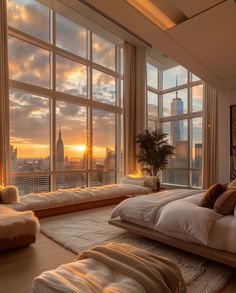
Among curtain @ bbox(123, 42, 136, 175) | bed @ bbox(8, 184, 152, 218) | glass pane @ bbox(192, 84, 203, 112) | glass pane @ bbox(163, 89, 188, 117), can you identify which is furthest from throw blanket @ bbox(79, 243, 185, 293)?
glass pane @ bbox(163, 89, 188, 117)

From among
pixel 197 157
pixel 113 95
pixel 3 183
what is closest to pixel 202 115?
pixel 197 157

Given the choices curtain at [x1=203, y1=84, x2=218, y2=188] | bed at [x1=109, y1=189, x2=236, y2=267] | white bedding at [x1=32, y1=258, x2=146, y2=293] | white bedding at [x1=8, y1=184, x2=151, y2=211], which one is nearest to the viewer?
white bedding at [x1=32, y1=258, x2=146, y2=293]

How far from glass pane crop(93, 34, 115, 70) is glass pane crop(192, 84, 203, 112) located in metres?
2.90

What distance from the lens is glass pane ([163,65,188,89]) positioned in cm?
795

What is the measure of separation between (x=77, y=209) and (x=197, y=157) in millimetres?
4669

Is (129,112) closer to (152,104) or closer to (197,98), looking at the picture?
(152,104)

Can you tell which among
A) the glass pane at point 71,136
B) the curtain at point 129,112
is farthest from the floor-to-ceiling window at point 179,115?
the glass pane at point 71,136

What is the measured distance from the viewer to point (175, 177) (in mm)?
8078

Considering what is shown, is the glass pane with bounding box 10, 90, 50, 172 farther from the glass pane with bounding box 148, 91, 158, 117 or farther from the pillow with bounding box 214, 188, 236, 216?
the pillow with bounding box 214, 188, 236, 216

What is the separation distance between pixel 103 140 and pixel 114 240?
4.37m

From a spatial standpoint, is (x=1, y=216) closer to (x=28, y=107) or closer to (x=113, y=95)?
(x=28, y=107)

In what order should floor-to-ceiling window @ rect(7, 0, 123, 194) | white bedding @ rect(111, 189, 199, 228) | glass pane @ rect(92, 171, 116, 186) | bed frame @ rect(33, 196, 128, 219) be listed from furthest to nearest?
glass pane @ rect(92, 171, 116, 186) → floor-to-ceiling window @ rect(7, 0, 123, 194) → bed frame @ rect(33, 196, 128, 219) → white bedding @ rect(111, 189, 199, 228)

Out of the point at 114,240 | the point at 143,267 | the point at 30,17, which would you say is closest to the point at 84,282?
the point at 143,267

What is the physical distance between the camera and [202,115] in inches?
275
